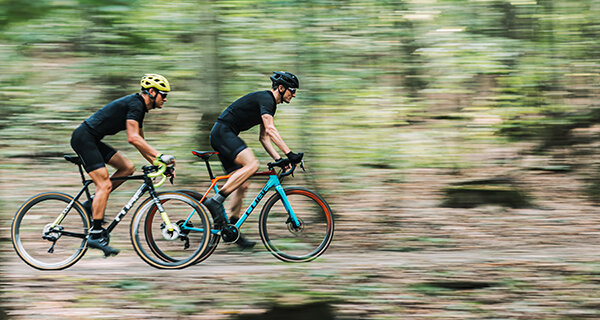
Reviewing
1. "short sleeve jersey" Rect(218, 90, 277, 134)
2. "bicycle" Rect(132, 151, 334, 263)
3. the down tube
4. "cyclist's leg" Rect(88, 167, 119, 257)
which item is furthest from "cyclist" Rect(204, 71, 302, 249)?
"cyclist's leg" Rect(88, 167, 119, 257)

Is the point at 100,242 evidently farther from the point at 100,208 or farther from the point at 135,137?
the point at 135,137

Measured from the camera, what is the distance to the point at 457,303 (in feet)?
16.3

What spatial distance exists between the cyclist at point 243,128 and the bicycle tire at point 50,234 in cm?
122

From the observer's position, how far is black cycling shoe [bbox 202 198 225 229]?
5.95 metres

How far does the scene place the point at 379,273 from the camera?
585 centimetres

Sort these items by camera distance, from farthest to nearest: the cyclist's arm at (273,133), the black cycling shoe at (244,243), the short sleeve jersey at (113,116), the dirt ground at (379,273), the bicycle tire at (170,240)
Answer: the black cycling shoe at (244,243) < the cyclist's arm at (273,133) < the bicycle tire at (170,240) < the short sleeve jersey at (113,116) < the dirt ground at (379,273)

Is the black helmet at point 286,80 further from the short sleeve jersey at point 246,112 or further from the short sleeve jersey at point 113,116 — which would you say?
the short sleeve jersey at point 113,116

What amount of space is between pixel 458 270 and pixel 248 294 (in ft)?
6.95

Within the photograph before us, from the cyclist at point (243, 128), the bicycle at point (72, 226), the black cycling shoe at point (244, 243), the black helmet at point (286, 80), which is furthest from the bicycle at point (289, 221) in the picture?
the black helmet at point (286, 80)

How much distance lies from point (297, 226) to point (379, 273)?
94 centimetres

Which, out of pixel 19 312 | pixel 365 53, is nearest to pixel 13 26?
pixel 19 312

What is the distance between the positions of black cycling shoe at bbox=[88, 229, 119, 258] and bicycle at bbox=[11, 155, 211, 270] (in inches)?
2.9

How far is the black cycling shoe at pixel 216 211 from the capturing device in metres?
5.95

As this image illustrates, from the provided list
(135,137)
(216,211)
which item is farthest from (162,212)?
(135,137)
